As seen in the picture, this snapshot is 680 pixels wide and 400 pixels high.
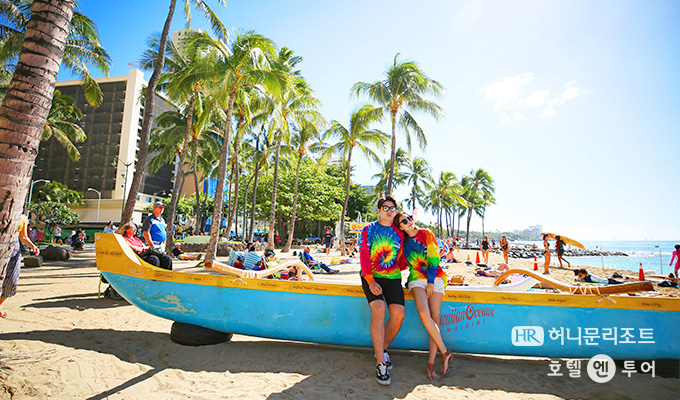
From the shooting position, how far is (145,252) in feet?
15.1

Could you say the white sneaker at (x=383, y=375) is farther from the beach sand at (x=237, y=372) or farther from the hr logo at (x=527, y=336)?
the hr logo at (x=527, y=336)

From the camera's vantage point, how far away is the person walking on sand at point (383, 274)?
290cm

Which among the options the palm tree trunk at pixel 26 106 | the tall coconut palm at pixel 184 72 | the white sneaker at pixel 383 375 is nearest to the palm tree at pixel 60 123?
the tall coconut palm at pixel 184 72

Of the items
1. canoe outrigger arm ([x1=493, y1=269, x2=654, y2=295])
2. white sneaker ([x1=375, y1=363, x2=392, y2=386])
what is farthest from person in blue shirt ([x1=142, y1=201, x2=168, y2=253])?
canoe outrigger arm ([x1=493, y1=269, x2=654, y2=295])

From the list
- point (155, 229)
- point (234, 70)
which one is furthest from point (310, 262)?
point (234, 70)

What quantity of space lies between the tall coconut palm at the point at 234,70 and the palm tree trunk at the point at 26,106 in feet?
26.5

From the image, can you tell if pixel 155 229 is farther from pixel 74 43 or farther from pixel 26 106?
pixel 74 43

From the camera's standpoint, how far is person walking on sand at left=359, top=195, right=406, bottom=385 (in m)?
2.90

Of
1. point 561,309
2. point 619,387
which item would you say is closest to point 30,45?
point 561,309

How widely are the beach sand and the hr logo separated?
0.27m

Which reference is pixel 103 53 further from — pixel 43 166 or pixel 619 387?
pixel 43 166

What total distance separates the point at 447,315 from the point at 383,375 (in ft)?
2.96

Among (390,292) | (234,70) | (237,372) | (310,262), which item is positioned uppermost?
(234,70)

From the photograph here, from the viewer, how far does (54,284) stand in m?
6.61
